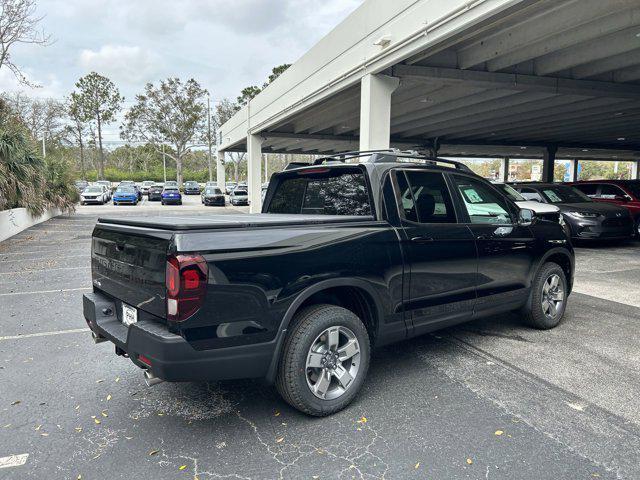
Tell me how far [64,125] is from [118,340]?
62.9 m

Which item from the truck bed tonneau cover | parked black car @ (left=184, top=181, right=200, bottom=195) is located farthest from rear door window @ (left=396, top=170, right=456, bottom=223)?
parked black car @ (left=184, top=181, right=200, bottom=195)

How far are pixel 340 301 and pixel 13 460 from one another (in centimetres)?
236

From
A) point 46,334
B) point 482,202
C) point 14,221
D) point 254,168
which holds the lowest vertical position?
point 46,334

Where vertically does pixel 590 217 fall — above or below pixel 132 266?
below

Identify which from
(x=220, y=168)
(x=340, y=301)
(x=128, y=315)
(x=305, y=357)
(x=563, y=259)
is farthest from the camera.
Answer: (x=220, y=168)

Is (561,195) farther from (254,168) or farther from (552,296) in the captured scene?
(254,168)

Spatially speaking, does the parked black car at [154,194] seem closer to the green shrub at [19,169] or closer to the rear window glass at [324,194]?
the green shrub at [19,169]

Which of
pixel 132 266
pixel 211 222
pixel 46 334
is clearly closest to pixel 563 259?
pixel 211 222

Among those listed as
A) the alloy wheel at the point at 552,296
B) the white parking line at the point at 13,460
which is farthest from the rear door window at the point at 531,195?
the white parking line at the point at 13,460

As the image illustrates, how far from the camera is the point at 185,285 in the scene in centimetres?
270

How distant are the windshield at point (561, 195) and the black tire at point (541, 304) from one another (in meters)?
7.94

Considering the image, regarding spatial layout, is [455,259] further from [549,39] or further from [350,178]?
[549,39]

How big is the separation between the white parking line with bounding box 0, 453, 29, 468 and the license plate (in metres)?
0.97

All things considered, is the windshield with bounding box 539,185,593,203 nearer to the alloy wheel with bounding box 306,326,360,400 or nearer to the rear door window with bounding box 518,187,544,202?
the rear door window with bounding box 518,187,544,202
